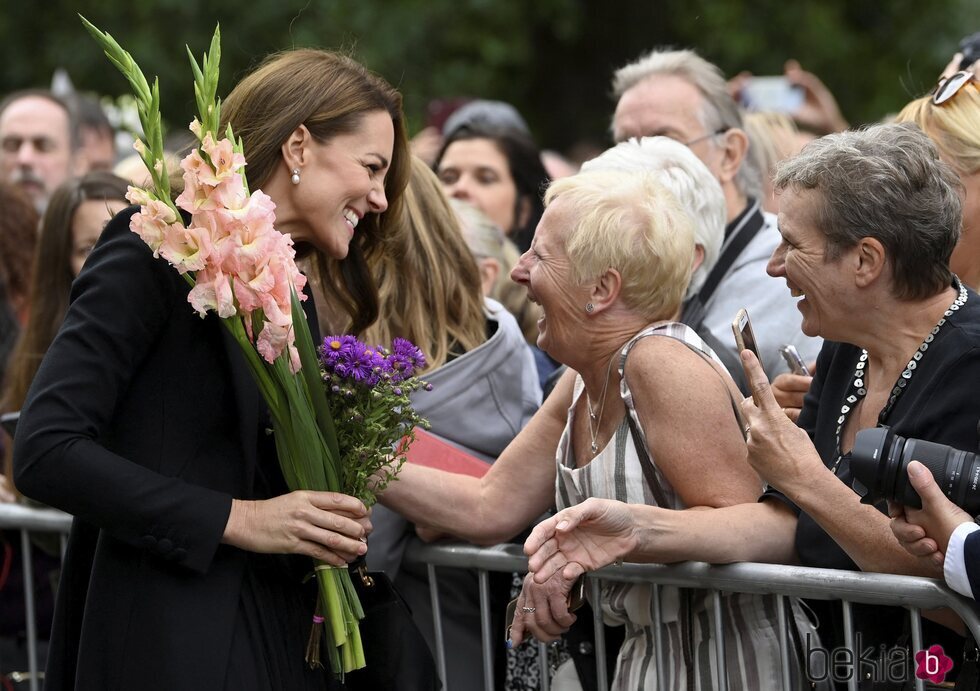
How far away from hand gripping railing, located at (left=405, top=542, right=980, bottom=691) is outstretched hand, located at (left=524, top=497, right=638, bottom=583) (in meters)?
0.21

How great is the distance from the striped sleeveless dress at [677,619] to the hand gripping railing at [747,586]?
4 centimetres

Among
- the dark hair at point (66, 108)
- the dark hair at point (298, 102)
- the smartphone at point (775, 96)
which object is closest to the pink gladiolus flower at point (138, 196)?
the dark hair at point (298, 102)

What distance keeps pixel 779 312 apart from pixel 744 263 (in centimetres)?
20

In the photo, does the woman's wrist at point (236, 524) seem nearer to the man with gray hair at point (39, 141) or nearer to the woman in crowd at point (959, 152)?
the woman in crowd at point (959, 152)

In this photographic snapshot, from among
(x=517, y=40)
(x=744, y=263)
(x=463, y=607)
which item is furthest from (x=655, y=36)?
(x=463, y=607)

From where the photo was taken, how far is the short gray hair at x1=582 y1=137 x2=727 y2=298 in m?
3.80

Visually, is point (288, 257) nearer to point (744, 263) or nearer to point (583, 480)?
point (583, 480)

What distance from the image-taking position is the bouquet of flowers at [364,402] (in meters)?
2.93

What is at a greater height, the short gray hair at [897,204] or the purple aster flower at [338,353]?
the short gray hair at [897,204]

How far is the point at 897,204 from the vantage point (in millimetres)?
2904

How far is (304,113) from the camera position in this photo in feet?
10.2

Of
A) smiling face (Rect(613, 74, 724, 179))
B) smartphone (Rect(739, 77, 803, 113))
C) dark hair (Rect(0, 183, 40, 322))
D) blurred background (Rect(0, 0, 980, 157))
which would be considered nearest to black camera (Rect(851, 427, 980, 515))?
smiling face (Rect(613, 74, 724, 179))

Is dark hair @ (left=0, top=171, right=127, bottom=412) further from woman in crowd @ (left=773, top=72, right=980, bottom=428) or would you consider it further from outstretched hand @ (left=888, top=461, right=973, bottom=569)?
outstretched hand @ (left=888, top=461, right=973, bottom=569)

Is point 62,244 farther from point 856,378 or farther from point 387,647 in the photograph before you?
point 856,378
